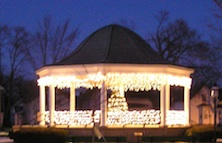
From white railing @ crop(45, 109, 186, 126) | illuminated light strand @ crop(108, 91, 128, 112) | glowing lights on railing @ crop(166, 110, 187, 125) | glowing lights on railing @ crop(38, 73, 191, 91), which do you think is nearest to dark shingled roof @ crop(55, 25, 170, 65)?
glowing lights on railing @ crop(38, 73, 191, 91)

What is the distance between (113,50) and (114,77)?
2469 millimetres

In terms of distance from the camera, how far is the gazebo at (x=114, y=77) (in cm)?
3538

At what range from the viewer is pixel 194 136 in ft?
109

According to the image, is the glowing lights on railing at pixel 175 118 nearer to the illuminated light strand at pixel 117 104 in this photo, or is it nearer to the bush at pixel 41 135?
the illuminated light strand at pixel 117 104

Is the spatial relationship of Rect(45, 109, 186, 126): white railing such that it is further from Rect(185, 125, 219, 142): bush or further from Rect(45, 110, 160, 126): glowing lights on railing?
Rect(185, 125, 219, 142): bush

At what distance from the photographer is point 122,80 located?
121ft

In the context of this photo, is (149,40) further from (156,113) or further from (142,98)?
(156,113)

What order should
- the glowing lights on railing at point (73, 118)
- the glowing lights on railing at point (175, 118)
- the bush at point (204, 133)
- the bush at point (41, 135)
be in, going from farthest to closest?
the glowing lights on railing at point (175, 118)
the glowing lights on railing at point (73, 118)
the bush at point (204, 133)
the bush at point (41, 135)

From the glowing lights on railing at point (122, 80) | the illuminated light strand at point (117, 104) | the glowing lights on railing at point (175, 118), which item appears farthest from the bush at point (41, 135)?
the glowing lights on railing at point (175, 118)

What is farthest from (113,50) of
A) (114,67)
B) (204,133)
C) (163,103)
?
(204,133)

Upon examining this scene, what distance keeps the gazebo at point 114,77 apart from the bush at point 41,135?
3.91 metres

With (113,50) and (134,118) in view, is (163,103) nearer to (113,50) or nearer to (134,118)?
(134,118)

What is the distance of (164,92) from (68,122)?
242 inches

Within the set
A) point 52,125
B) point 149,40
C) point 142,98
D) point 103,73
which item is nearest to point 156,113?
point 103,73
